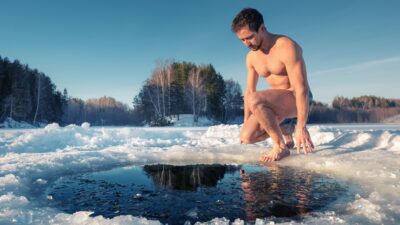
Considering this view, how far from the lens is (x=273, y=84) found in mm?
3445

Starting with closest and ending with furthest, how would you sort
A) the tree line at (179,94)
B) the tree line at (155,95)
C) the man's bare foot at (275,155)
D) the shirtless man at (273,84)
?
the shirtless man at (273,84) < the man's bare foot at (275,155) < the tree line at (155,95) < the tree line at (179,94)

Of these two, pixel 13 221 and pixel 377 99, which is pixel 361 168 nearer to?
pixel 13 221

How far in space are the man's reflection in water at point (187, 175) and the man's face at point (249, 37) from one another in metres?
1.36

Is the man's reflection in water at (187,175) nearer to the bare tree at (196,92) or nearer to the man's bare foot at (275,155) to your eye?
the man's bare foot at (275,155)

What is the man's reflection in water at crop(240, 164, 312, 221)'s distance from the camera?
1.57 metres

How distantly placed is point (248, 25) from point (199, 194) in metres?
1.68

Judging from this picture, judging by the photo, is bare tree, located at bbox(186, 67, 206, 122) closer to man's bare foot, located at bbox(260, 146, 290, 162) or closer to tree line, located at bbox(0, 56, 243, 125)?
tree line, located at bbox(0, 56, 243, 125)

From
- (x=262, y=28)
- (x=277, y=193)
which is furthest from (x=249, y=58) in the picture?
(x=277, y=193)

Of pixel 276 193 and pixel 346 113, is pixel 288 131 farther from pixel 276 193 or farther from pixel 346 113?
pixel 346 113

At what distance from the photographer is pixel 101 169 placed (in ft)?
10.8

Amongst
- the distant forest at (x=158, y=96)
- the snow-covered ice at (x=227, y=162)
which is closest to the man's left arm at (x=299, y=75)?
the snow-covered ice at (x=227, y=162)

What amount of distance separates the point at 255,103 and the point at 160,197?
66.4 inches

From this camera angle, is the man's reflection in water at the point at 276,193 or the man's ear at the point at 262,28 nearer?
the man's reflection in water at the point at 276,193

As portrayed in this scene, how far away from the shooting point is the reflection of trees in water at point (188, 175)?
234cm
